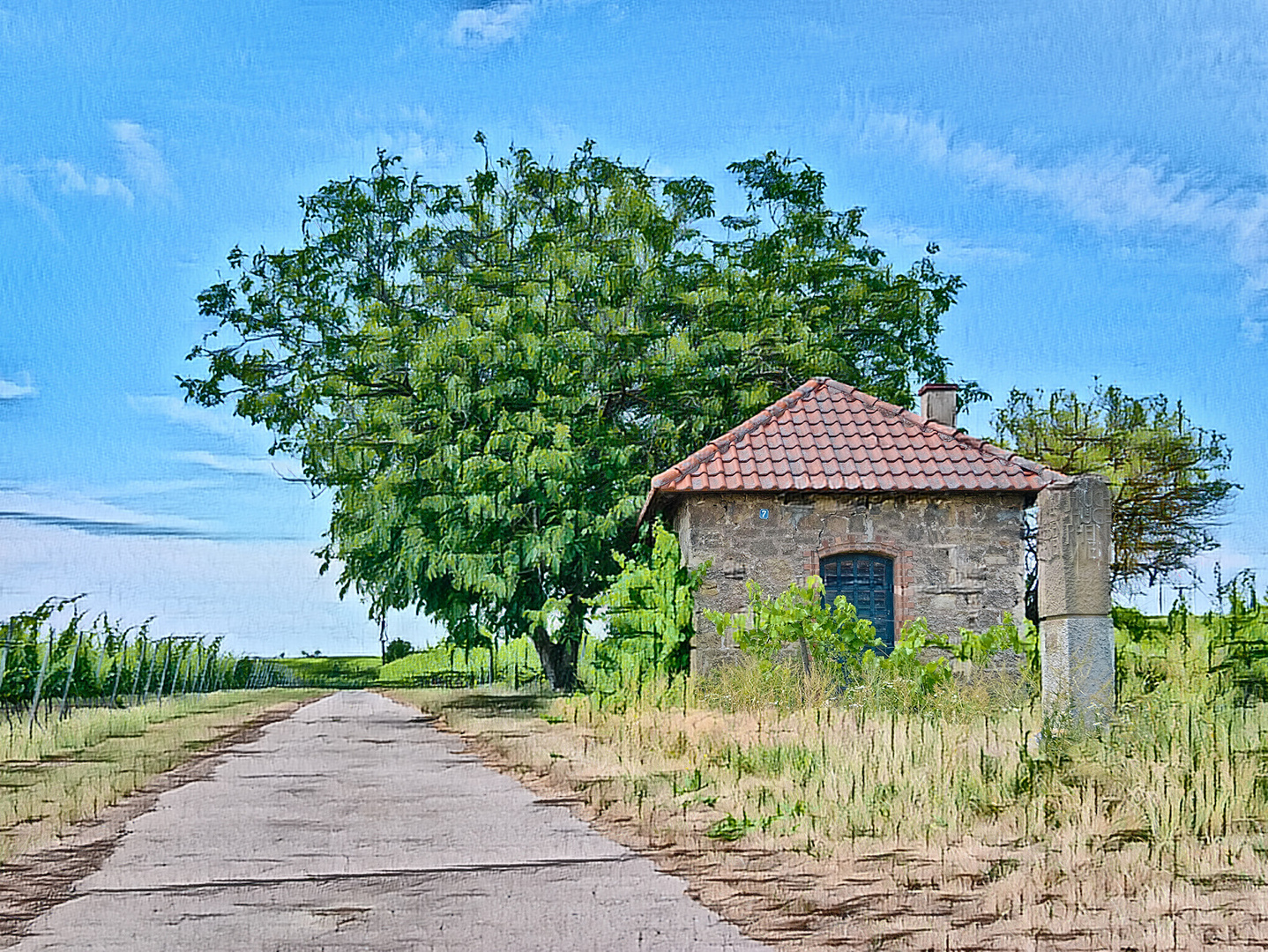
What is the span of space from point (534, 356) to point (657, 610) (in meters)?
6.41

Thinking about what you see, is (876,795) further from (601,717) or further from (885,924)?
(601,717)

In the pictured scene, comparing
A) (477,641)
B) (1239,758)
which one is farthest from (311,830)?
(477,641)

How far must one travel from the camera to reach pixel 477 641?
29.1 metres

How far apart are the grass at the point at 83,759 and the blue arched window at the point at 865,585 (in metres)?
9.40

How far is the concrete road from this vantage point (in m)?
6.52

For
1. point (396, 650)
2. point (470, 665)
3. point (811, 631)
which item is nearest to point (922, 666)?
point (811, 631)

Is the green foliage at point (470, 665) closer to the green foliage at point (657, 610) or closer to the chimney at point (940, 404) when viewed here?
the green foliage at point (657, 610)

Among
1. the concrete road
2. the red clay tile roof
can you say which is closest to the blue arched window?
the red clay tile roof

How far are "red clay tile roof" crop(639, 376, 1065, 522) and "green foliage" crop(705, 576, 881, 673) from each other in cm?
238

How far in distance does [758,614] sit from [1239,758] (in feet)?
31.2

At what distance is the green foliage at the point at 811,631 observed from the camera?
1759cm

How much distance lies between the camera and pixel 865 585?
69.9 feet

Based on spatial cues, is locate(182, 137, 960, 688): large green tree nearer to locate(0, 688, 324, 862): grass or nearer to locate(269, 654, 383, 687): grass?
locate(0, 688, 324, 862): grass

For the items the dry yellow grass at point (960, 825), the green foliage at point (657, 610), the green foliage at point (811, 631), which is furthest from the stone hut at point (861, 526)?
the dry yellow grass at point (960, 825)
